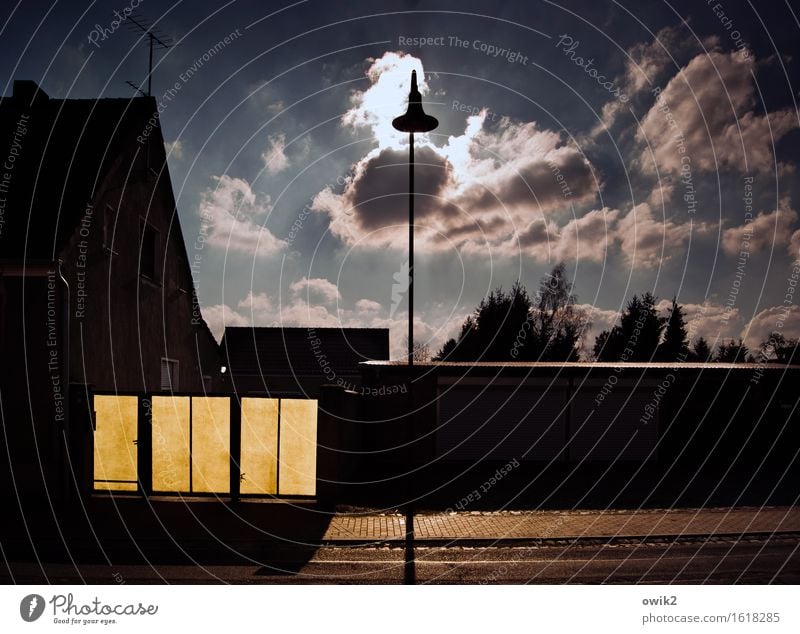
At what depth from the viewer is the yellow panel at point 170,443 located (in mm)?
12469

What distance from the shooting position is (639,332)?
52.8 m

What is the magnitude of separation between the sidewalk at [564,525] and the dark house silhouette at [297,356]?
23160 millimetres

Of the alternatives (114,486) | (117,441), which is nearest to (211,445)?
(117,441)

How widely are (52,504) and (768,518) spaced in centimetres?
1446

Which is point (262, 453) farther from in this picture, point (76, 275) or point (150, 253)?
point (150, 253)

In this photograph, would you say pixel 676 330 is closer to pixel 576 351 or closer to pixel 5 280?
pixel 576 351

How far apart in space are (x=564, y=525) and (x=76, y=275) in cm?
1173

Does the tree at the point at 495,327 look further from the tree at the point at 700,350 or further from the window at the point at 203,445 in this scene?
the window at the point at 203,445

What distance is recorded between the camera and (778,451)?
21250 millimetres

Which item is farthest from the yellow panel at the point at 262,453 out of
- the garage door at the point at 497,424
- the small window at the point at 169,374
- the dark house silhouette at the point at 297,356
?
the dark house silhouette at the point at 297,356

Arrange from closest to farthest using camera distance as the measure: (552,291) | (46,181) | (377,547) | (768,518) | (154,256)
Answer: (377,547), (768,518), (46,181), (154,256), (552,291)

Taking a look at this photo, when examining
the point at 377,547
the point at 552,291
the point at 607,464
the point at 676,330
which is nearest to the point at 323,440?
the point at 377,547

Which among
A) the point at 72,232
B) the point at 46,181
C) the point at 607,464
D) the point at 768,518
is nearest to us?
the point at 768,518

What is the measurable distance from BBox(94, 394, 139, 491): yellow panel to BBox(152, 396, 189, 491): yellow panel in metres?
0.47
